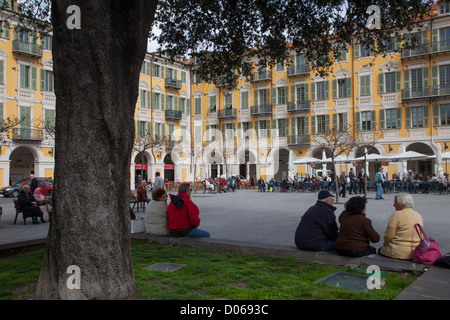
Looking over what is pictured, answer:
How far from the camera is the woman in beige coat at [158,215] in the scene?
7.72m

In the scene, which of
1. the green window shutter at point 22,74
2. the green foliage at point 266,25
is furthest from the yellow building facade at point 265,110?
the green foliage at point 266,25

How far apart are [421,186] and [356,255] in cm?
2111

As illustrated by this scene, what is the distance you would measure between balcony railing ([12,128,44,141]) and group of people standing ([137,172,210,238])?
87.5 ft

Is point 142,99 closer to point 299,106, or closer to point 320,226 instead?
point 299,106

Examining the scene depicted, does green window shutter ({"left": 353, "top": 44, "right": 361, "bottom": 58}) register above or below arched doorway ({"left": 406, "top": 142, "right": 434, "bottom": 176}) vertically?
above

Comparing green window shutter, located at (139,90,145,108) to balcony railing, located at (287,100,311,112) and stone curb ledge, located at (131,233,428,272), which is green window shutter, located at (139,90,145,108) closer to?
balcony railing, located at (287,100,311,112)

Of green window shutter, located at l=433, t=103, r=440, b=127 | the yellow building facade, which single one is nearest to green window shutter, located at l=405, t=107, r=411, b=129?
the yellow building facade

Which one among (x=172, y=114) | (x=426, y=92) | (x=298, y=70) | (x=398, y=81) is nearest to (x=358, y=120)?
(x=398, y=81)

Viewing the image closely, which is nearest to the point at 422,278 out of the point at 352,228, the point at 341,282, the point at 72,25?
the point at 341,282

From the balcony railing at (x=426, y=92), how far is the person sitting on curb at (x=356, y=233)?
30.9 m

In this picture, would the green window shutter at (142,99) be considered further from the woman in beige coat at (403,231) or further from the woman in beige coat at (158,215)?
the woman in beige coat at (403,231)

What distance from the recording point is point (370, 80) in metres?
35.5

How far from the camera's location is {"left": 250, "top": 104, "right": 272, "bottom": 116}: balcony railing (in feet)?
135

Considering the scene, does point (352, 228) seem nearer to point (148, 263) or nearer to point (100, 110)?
point (148, 263)
